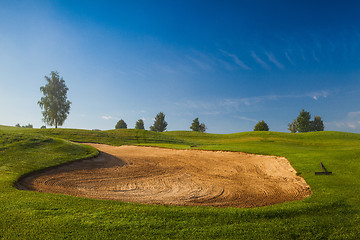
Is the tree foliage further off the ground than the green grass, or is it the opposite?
the tree foliage

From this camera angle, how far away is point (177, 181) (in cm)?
1210

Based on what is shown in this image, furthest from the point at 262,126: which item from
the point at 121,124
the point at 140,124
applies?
the point at 121,124

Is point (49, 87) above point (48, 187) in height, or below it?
above

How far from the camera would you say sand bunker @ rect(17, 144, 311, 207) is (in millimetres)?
9219

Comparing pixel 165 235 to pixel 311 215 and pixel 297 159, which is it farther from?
pixel 297 159

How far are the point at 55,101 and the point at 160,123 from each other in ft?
129

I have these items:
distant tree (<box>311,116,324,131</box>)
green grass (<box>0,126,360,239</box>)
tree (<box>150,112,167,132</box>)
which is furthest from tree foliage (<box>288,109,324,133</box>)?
green grass (<box>0,126,360,239</box>)

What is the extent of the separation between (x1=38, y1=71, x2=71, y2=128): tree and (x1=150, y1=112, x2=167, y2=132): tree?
3455 cm

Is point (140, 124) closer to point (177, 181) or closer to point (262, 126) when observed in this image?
point (262, 126)

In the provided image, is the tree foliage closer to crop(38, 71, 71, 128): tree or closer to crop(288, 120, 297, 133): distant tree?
crop(288, 120, 297, 133): distant tree

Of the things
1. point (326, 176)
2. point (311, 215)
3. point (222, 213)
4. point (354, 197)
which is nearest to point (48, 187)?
point (222, 213)

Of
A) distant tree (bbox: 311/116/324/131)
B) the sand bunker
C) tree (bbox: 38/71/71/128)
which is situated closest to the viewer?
the sand bunker

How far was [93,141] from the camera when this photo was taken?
32406 mm

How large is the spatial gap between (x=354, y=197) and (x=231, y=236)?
686 cm
